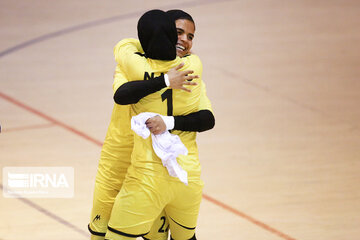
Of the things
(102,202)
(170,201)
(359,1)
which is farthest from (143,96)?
(359,1)

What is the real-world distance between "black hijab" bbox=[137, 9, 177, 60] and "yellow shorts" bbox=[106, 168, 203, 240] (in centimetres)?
61

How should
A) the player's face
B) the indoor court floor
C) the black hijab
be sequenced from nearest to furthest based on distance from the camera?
the black hijab
the player's face
the indoor court floor

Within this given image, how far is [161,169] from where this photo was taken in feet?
10.2

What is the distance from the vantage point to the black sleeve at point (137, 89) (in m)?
2.97

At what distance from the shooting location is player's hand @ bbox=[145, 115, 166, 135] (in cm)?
301

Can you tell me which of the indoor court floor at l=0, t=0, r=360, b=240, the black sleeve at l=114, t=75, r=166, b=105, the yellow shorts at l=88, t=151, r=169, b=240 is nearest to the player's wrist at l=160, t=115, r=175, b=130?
the black sleeve at l=114, t=75, r=166, b=105

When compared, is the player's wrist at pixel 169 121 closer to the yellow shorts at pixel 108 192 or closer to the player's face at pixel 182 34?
the player's face at pixel 182 34

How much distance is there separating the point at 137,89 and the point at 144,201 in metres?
0.56

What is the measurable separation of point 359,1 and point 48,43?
4461 millimetres

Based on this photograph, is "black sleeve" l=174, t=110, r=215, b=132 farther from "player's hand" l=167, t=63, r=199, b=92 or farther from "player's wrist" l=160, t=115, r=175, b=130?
"player's hand" l=167, t=63, r=199, b=92

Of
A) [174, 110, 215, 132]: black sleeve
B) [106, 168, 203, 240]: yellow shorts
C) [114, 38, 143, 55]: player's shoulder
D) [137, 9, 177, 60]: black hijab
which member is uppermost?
[137, 9, 177, 60]: black hijab

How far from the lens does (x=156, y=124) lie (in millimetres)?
3010

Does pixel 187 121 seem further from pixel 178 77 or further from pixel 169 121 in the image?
pixel 178 77

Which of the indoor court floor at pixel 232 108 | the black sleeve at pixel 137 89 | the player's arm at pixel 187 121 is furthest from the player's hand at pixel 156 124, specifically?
the indoor court floor at pixel 232 108
